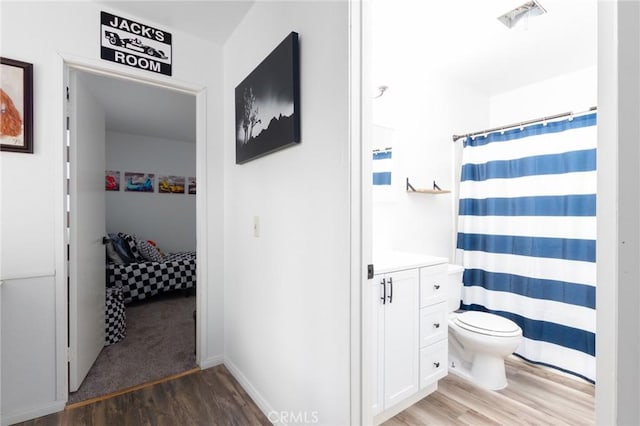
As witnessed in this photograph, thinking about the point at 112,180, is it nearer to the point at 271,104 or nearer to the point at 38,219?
the point at 38,219

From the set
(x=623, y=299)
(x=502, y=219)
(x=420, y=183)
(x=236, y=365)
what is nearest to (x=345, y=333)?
(x=623, y=299)

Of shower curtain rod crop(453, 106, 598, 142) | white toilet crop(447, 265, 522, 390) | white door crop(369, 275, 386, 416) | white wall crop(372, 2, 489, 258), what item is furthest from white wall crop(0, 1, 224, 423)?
shower curtain rod crop(453, 106, 598, 142)

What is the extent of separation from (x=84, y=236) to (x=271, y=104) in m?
1.63

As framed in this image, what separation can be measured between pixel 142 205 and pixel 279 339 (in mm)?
4371

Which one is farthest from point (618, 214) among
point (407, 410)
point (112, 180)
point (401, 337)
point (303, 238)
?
point (112, 180)

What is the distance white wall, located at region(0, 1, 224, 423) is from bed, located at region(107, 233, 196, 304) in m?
2.03

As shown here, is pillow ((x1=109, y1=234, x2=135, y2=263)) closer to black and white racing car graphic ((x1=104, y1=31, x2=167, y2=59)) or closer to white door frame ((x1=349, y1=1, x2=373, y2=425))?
black and white racing car graphic ((x1=104, y1=31, x2=167, y2=59))

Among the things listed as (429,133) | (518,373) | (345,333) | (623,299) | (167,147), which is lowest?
(518,373)

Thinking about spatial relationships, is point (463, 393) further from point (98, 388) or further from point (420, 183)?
point (98, 388)

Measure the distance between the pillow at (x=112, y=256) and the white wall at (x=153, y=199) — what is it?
3.33 ft

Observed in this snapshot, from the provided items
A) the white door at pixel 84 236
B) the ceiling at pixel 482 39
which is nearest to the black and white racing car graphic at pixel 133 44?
the white door at pixel 84 236

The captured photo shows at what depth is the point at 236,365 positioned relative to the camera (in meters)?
2.14

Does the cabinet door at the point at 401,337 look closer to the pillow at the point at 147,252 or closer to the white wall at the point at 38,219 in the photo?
the white wall at the point at 38,219

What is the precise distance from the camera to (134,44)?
199 cm
